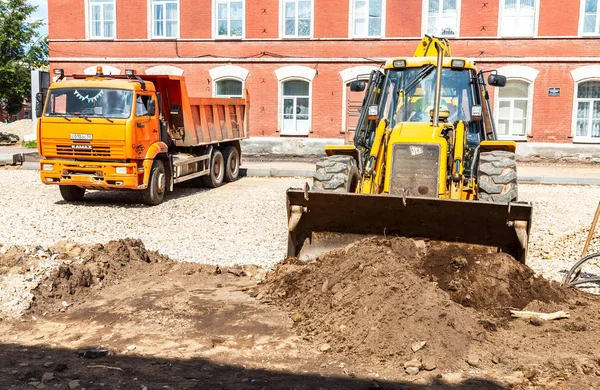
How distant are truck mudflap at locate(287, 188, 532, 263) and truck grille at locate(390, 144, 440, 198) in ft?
1.36

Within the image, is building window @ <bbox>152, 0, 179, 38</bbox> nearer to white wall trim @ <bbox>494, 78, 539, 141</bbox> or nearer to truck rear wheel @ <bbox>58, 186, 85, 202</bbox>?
white wall trim @ <bbox>494, 78, 539, 141</bbox>

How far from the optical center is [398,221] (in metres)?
7.08

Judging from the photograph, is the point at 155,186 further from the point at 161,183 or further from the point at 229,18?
the point at 229,18

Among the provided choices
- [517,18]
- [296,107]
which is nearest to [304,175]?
[296,107]

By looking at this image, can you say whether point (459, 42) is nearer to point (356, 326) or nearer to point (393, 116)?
point (393, 116)

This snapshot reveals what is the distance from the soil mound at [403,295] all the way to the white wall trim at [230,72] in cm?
1944

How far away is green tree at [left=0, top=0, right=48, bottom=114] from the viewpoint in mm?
41188

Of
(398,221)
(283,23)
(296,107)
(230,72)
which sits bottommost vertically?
(398,221)

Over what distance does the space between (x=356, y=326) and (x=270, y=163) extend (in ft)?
58.6

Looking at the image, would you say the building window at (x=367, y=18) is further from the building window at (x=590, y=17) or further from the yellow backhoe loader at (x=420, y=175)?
the yellow backhoe loader at (x=420, y=175)

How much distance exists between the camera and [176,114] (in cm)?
1466

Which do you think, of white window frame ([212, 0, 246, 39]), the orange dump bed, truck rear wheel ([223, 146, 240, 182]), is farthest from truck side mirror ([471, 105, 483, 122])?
white window frame ([212, 0, 246, 39])

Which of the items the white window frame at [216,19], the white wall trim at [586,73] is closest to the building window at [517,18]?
the white wall trim at [586,73]

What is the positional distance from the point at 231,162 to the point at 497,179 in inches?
448
